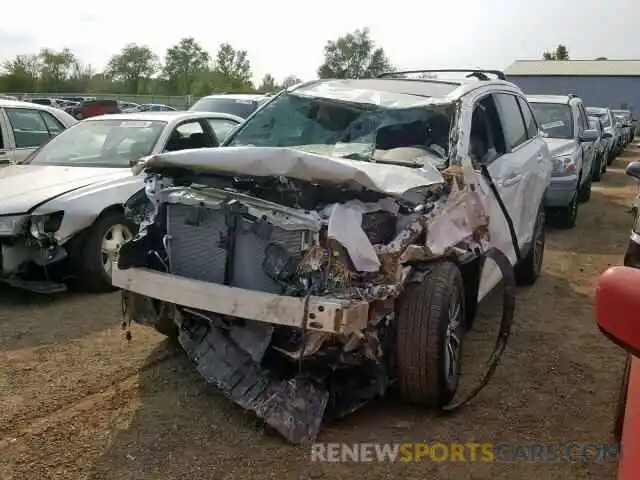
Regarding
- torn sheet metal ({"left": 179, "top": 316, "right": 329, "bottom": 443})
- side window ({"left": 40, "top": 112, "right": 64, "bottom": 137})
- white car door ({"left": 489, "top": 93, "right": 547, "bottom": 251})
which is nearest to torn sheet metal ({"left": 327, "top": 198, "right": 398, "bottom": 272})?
torn sheet metal ({"left": 179, "top": 316, "right": 329, "bottom": 443})

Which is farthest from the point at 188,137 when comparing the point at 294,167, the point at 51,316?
the point at 294,167

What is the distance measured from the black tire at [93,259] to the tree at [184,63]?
60.7 m

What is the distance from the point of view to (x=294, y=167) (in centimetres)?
359

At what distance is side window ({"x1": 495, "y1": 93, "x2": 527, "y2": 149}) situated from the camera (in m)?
5.70

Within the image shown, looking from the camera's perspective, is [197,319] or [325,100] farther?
[325,100]

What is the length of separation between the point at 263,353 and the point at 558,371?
6.95 feet

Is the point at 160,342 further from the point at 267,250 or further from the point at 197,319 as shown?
the point at 267,250

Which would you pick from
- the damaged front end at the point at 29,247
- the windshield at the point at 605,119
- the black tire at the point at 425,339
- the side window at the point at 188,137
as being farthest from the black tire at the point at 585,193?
the damaged front end at the point at 29,247

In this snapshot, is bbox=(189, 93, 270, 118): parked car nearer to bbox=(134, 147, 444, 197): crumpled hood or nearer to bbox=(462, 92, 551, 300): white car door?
bbox=(462, 92, 551, 300): white car door

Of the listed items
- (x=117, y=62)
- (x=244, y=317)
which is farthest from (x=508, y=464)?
(x=117, y=62)

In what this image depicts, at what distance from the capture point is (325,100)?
518 centimetres

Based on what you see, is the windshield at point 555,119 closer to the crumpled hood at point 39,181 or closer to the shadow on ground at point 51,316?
the crumpled hood at point 39,181

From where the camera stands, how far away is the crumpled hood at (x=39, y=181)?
219 inches

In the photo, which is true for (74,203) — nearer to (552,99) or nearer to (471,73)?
(471,73)
